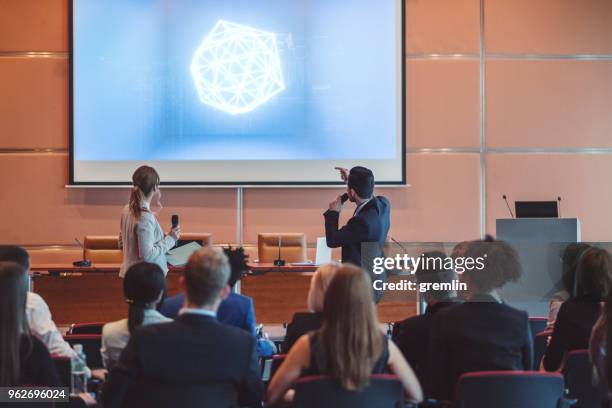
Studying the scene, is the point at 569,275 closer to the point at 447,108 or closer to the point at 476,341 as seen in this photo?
the point at 476,341

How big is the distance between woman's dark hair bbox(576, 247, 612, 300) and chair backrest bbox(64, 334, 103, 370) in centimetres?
227

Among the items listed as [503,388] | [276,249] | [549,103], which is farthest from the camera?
[549,103]

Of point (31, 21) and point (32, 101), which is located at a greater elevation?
point (31, 21)

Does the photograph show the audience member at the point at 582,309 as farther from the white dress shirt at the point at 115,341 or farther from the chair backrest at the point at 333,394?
the white dress shirt at the point at 115,341

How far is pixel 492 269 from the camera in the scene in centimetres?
322

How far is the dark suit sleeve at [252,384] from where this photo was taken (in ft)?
8.68

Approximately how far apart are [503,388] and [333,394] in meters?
0.65

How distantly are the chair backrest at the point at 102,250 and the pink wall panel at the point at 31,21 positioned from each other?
2.05 meters

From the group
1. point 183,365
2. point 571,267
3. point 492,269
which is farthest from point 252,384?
point 571,267

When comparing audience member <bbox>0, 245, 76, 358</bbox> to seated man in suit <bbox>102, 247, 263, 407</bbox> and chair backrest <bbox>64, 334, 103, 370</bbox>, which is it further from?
seated man in suit <bbox>102, 247, 263, 407</bbox>

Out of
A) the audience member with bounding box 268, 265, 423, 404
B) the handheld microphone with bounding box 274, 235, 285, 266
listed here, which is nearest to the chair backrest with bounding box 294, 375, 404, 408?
the audience member with bounding box 268, 265, 423, 404

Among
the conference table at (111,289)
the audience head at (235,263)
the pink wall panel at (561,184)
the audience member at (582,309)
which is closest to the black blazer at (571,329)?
the audience member at (582,309)

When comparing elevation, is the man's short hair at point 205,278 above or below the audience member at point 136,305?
above

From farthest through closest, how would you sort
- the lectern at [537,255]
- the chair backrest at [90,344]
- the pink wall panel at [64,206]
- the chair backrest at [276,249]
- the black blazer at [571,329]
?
1. the pink wall panel at [64,206]
2. the chair backrest at [276,249]
3. the lectern at [537,255]
4. the chair backrest at [90,344]
5. the black blazer at [571,329]
